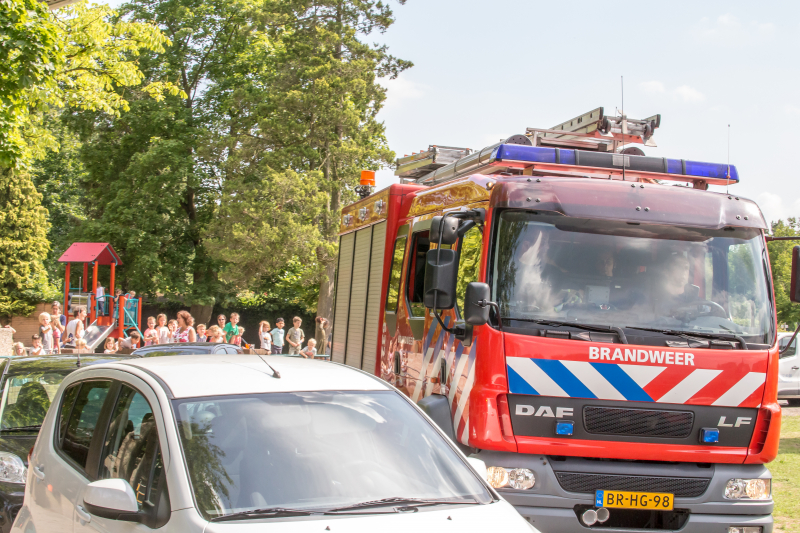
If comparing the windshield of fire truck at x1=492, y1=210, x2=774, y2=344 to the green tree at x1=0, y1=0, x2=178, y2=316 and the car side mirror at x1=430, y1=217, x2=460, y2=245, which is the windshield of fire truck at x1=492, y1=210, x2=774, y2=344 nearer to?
the car side mirror at x1=430, y1=217, x2=460, y2=245

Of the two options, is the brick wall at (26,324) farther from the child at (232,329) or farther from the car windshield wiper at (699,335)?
the car windshield wiper at (699,335)

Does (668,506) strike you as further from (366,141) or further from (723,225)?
(366,141)

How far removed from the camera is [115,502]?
3305 mm

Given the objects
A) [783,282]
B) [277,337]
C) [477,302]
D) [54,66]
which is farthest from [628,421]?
[783,282]

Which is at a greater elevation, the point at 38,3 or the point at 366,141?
the point at 366,141

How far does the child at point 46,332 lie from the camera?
59.4 ft

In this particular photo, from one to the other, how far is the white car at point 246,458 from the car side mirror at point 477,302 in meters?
1.56

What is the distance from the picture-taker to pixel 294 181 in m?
28.8

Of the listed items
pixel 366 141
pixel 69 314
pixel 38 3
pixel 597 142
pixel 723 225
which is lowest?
pixel 69 314

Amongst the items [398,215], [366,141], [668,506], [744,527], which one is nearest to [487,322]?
[668,506]

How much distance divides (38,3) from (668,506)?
1049 cm

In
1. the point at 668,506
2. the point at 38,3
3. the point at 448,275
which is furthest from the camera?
the point at 38,3

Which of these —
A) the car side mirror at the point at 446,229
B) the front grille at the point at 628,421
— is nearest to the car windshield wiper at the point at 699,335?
the front grille at the point at 628,421

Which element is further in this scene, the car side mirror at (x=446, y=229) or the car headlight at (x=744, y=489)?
the car side mirror at (x=446, y=229)
